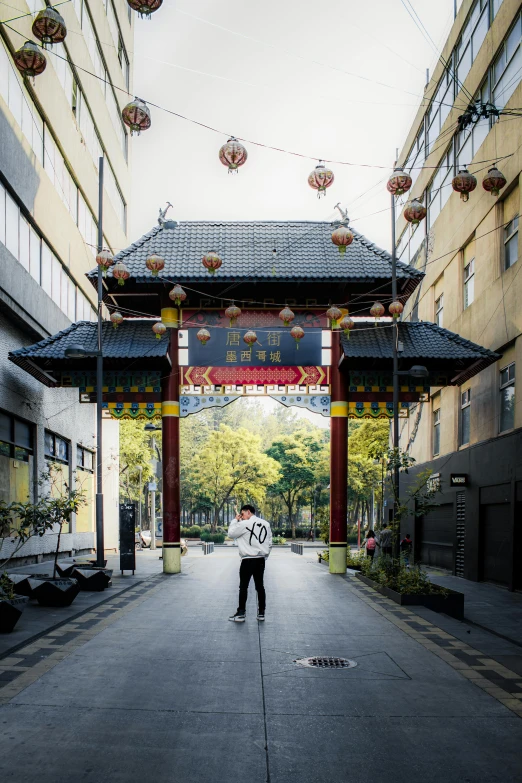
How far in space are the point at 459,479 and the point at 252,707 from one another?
16389mm

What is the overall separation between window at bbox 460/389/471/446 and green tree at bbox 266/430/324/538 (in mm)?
42801

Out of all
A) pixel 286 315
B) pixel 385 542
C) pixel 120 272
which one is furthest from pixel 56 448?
pixel 385 542

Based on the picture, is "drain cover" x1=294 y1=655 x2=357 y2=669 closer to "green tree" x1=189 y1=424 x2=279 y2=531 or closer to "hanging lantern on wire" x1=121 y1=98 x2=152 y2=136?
"hanging lantern on wire" x1=121 y1=98 x2=152 y2=136

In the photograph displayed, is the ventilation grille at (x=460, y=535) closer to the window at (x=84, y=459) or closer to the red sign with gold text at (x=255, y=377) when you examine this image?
the red sign with gold text at (x=255, y=377)

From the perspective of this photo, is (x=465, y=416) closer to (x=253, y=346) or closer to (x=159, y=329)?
(x=253, y=346)

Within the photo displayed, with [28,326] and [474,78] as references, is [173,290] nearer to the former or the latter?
[28,326]

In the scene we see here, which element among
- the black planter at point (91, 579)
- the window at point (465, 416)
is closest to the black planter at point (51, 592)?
the black planter at point (91, 579)

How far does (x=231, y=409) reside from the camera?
10050cm

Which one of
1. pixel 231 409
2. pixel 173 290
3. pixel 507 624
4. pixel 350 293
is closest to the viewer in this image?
pixel 507 624

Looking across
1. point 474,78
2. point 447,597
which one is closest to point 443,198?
point 474,78

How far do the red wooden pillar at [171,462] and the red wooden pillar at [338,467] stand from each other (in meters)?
4.36

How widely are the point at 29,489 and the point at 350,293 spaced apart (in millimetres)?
11154

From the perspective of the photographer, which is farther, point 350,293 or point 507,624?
point 350,293

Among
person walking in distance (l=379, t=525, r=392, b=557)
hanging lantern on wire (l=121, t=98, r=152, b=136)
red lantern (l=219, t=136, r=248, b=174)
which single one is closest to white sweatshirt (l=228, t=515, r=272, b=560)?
red lantern (l=219, t=136, r=248, b=174)
